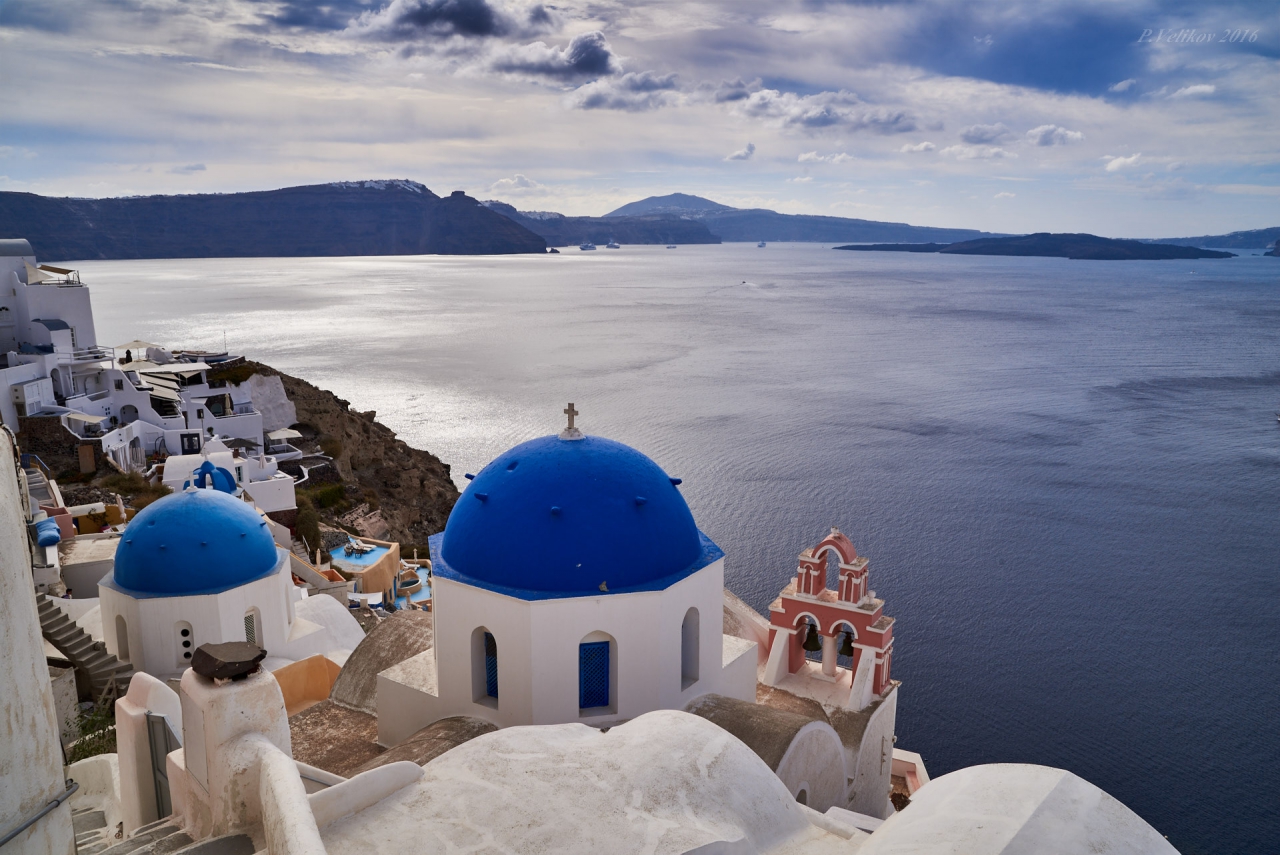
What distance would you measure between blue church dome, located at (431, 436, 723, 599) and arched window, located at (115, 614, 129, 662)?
8.83 meters

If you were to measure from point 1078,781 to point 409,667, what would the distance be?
31.0 ft

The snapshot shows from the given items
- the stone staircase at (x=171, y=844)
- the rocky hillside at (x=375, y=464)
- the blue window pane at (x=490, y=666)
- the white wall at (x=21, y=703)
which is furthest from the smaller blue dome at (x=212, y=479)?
the rocky hillside at (x=375, y=464)

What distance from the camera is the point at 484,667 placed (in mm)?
12148

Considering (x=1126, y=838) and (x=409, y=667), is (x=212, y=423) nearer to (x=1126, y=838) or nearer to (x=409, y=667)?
(x=409, y=667)

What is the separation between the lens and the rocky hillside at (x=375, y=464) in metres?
48.1

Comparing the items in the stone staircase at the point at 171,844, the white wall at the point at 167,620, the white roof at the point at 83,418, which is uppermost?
the stone staircase at the point at 171,844

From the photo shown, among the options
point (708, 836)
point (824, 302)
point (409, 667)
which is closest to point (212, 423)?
point (409, 667)

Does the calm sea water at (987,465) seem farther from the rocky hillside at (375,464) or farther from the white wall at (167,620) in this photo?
the white wall at (167,620)

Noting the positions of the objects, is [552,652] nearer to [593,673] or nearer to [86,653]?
[593,673]

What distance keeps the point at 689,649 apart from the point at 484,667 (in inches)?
117

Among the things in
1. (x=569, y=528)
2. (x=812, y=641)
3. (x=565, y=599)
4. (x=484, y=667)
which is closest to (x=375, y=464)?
(x=812, y=641)

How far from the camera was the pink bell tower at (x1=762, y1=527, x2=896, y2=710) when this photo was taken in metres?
16.6

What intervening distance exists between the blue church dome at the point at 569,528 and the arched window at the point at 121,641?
8828mm

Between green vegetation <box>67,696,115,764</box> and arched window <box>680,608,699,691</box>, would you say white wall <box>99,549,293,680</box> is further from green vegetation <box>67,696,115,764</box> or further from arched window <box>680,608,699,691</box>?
arched window <box>680,608,699,691</box>
